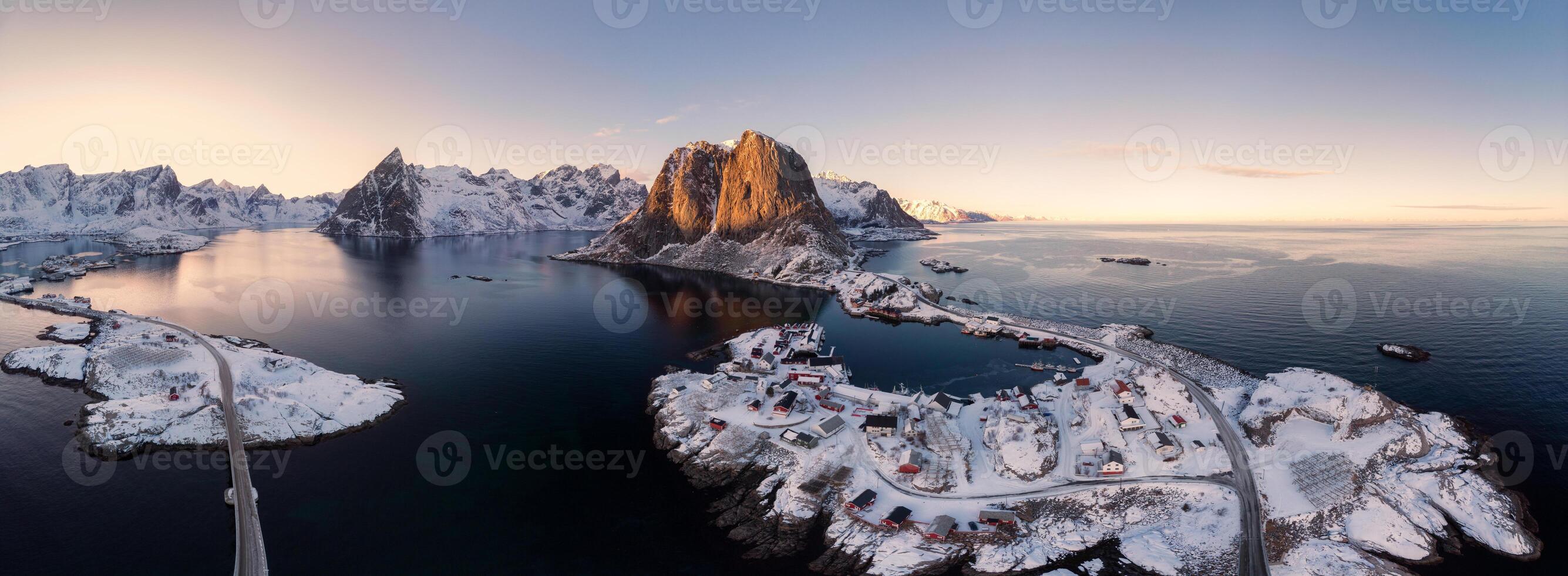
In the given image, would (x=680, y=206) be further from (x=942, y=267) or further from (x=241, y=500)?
(x=241, y=500)

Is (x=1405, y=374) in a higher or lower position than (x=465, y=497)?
higher

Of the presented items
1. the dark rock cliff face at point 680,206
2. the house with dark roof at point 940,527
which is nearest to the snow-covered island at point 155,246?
the dark rock cliff face at point 680,206

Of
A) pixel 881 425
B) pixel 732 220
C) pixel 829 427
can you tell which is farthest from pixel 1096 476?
pixel 732 220

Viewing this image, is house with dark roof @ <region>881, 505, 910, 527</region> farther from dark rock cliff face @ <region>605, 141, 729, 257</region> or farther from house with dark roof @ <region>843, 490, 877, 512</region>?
dark rock cliff face @ <region>605, 141, 729, 257</region>

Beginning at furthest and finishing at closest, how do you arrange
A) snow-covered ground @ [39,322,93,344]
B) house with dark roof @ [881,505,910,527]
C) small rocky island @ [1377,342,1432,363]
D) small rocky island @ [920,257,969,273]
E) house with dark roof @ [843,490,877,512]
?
small rocky island @ [920,257,969,273] < snow-covered ground @ [39,322,93,344] < small rocky island @ [1377,342,1432,363] < house with dark roof @ [843,490,877,512] < house with dark roof @ [881,505,910,527]

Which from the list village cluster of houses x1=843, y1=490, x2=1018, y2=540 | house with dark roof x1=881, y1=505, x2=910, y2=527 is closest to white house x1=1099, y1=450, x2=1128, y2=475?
village cluster of houses x1=843, y1=490, x2=1018, y2=540

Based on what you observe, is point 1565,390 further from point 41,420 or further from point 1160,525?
point 41,420

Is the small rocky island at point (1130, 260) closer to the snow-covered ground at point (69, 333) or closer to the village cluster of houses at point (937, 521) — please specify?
the village cluster of houses at point (937, 521)

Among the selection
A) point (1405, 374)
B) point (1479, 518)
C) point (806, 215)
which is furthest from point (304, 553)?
point (806, 215)
